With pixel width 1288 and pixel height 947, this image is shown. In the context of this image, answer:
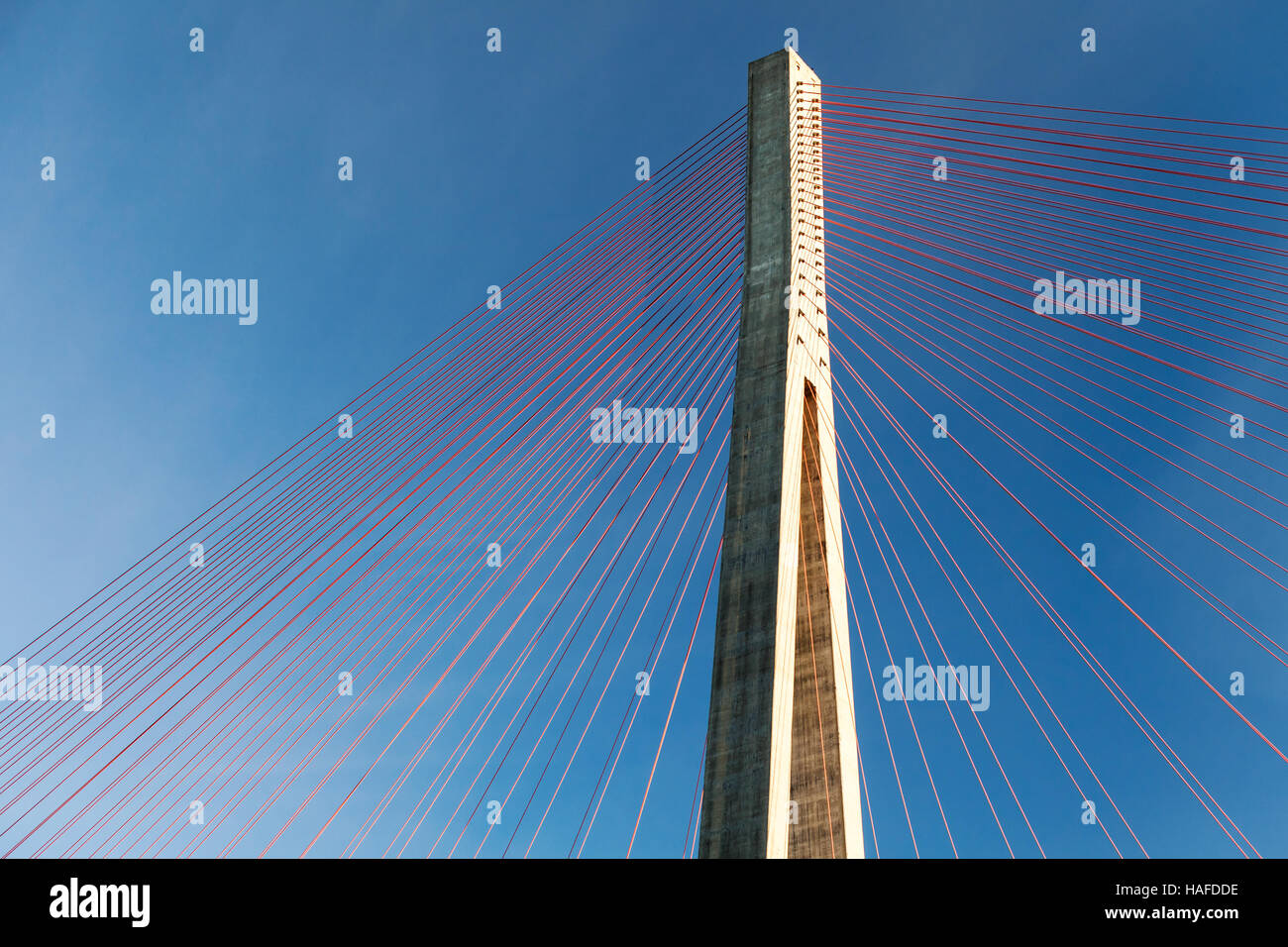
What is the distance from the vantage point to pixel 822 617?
43.9ft

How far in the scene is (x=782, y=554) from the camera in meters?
12.0

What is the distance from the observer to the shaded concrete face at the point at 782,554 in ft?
36.4

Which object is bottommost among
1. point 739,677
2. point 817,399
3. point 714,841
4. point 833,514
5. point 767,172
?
point 714,841

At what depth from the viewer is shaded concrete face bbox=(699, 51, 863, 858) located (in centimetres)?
1110

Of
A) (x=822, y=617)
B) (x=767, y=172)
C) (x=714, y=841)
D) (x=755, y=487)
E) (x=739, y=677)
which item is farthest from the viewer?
(x=767, y=172)
